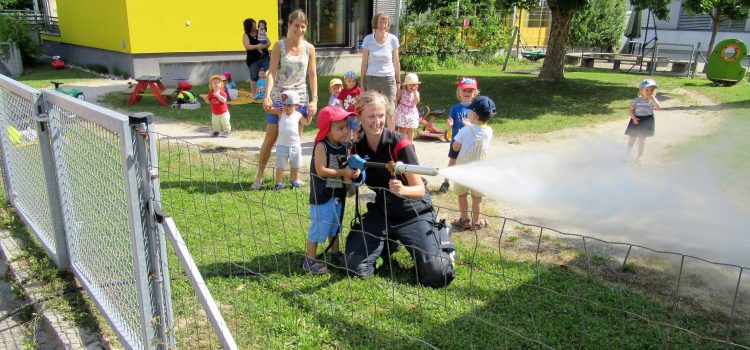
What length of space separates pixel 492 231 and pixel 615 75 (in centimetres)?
1580

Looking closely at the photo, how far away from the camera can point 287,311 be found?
3.63 metres

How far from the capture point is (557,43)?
14.6 m

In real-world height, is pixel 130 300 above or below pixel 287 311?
above

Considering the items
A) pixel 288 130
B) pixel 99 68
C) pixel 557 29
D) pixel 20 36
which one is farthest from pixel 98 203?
pixel 20 36

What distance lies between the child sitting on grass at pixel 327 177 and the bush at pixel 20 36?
1611 cm

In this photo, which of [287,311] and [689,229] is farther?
[689,229]

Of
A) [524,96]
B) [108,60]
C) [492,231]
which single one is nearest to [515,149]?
[492,231]

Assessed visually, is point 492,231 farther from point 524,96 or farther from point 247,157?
point 524,96

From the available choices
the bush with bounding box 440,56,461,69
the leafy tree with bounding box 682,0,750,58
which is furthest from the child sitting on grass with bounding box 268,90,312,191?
the leafy tree with bounding box 682,0,750,58

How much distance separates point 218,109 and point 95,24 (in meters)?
9.17

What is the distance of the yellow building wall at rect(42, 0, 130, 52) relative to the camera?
1398 centimetres

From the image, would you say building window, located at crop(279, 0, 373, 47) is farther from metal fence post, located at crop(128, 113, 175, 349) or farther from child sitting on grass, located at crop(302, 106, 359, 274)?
metal fence post, located at crop(128, 113, 175, 349)

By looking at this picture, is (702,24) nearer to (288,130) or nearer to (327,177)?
(288,130)

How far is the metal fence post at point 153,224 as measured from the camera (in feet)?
8.27
